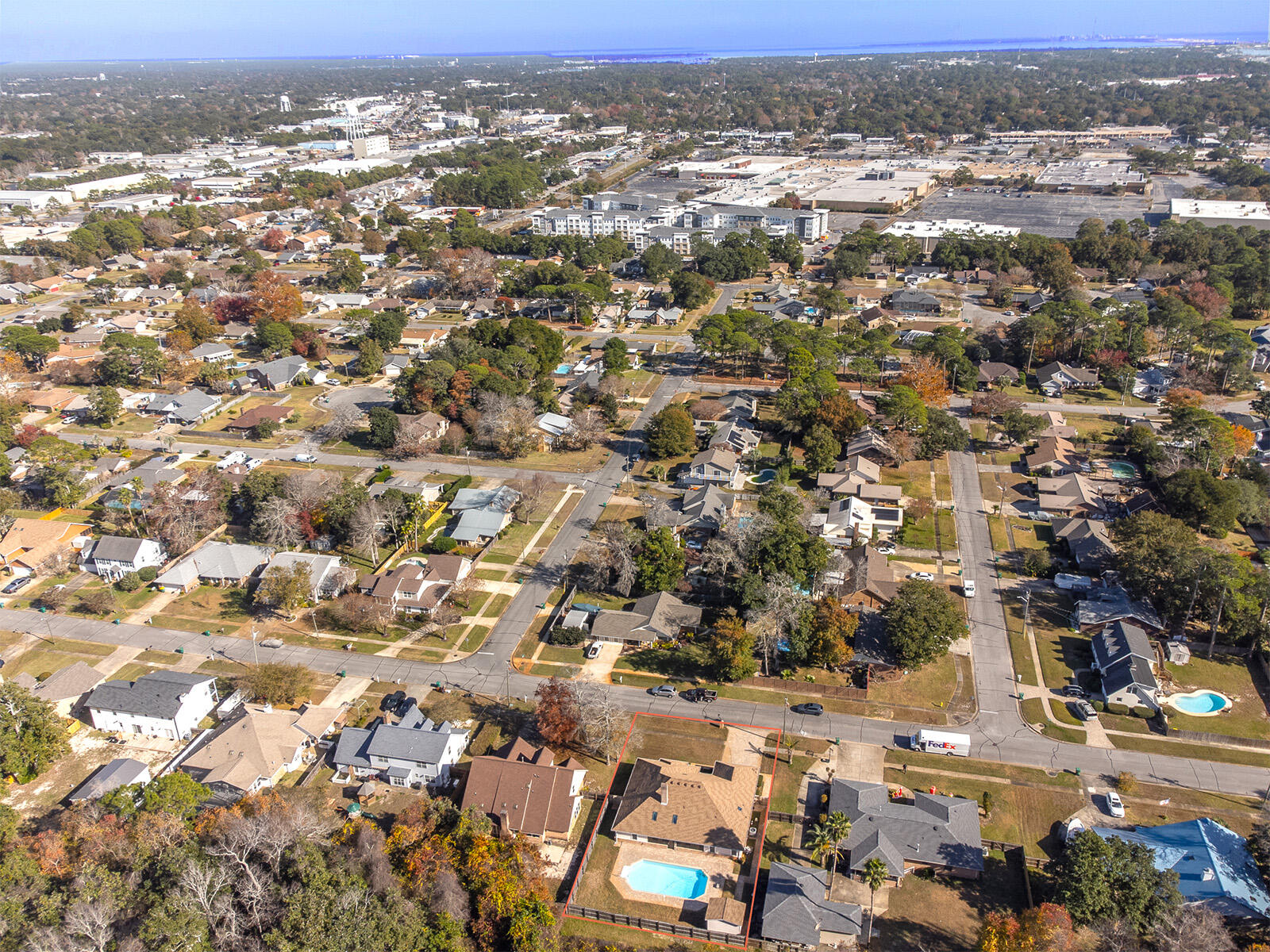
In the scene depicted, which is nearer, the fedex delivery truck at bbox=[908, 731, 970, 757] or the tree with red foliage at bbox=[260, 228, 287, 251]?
the fedex delivery truck at bbox=[908, 731, 970, 757]

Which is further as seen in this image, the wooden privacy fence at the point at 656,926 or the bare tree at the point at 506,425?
the bare tree at the point at 506,425

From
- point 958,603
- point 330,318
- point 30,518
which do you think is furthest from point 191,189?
point 958,603

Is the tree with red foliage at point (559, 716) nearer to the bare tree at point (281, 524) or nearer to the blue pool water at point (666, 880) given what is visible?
the blue pool water at point (666, 880)

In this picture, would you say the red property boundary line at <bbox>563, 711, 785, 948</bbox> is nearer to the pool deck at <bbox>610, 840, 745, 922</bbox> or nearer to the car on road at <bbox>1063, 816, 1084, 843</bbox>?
the pool deck at <bbox>610, 840, 745, 922</bbox>

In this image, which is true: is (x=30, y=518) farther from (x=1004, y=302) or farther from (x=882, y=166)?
(x=882, y=166)

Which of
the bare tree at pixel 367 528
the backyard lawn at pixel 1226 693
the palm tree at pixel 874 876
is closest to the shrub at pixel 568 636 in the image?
the bare tree at pixel 367 528

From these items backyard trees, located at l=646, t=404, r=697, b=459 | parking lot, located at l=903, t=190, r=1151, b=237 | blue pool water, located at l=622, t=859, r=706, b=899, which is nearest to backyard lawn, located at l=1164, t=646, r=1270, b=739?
blue pool water, located at l=622, t=859, r=706, b=899
